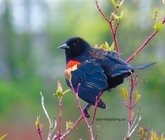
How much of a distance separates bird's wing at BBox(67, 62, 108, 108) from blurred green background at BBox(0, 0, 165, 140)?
3569mm

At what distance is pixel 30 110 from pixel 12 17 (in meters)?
7.92

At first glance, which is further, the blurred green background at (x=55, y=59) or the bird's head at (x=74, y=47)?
the blurred green background at (x=55, y=59)

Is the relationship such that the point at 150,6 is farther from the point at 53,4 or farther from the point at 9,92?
the point at 53,4

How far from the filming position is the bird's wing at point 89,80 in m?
3.47

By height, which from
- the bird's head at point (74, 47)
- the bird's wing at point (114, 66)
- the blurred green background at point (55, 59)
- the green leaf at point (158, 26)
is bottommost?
the blurred green background at point (55, 59)

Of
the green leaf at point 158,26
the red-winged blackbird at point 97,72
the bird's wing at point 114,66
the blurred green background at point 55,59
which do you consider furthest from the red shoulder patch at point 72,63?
the blurred green background at point 55,59

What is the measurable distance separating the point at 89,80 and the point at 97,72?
0.24 ft

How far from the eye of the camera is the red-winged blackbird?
3512 millimetres

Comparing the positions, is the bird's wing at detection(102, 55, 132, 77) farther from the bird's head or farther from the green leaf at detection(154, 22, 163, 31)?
the green leaf at detection(154, 22, 163, 31)

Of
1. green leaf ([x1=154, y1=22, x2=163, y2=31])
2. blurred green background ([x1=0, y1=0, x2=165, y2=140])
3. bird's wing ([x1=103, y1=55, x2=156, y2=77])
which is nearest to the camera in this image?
green leaf ([x1=154, y1=22, x2=163, y2=31])

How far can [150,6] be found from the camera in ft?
69.4

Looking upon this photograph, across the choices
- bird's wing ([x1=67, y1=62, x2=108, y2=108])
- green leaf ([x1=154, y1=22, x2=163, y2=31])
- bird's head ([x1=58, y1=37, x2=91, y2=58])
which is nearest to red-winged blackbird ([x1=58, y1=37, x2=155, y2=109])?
bird's wing ([x1=67, y1=62, x2=108, y2=108])

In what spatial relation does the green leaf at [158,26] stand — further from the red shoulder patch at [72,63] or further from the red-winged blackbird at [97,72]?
the red shoulder patch at [72,63]

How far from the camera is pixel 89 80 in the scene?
3695 millimetres
